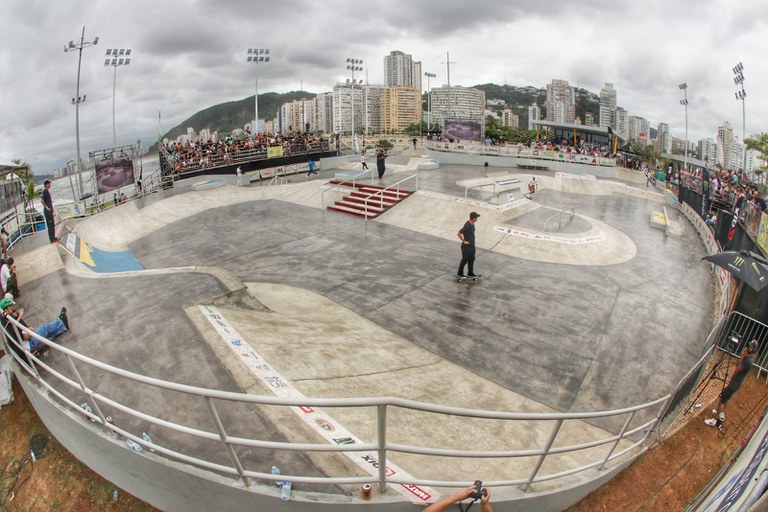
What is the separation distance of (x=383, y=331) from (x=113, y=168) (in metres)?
22.4

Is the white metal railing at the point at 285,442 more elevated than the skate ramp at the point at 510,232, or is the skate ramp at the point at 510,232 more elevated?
the skate ramp at the point at 510,232

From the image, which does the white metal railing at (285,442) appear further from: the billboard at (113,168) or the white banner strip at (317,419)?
the billboard at (113,168)

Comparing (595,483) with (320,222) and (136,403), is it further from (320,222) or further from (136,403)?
(320,222)

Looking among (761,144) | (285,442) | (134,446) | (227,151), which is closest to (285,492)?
A: (285,442)

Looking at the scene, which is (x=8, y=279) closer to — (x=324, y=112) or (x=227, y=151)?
(x=227, y=151)

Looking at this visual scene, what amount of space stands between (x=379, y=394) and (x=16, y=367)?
5.11 metres

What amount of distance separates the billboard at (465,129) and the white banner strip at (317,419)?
40.1m

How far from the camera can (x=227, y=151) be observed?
31938 millimetres

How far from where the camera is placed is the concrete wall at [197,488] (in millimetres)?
3297

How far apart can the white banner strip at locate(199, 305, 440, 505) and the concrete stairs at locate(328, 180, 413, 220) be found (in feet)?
38.3

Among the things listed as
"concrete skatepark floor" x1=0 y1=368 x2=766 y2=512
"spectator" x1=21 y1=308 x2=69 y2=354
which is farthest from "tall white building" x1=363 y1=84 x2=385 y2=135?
"concrete skatepark floor" x1=0 y1=368 x2=766 y2=512

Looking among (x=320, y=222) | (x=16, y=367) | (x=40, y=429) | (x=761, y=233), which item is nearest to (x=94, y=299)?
(x=16, y=367)

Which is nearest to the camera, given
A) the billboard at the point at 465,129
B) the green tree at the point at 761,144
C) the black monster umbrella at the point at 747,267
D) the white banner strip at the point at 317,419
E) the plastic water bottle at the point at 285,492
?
the plastic water bottle at the point at 285,492

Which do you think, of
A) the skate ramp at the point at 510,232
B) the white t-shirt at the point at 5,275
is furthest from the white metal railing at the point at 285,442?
the skate ramp at the point at 510,232
